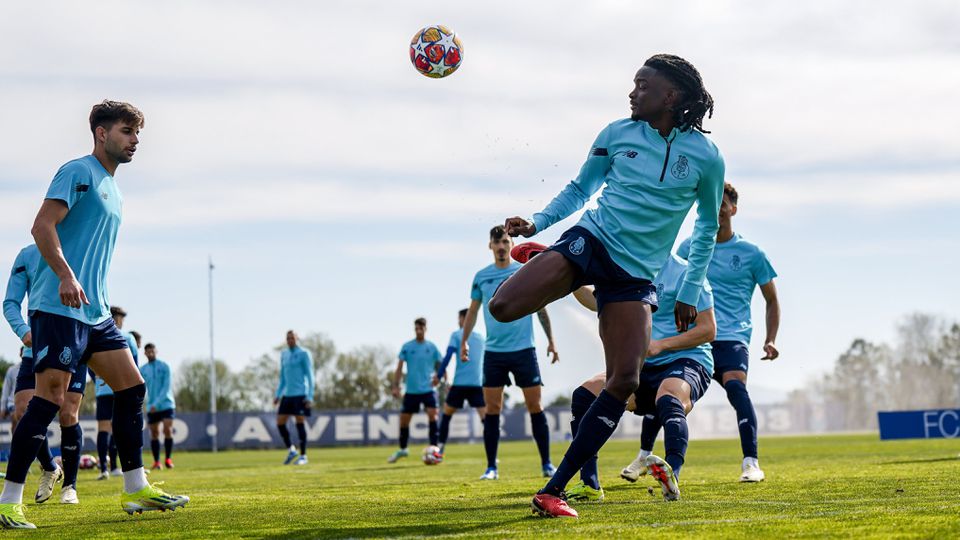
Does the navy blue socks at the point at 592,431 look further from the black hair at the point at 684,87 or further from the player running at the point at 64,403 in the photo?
the player running at the point at 64,403

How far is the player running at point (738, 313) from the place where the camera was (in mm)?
9992

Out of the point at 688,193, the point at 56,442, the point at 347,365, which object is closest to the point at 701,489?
the point at 688,193

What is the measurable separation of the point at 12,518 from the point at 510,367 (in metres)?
6.60

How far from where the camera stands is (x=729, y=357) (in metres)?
10.1

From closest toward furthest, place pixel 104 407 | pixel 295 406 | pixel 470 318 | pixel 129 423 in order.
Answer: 1. pixel 129 423
2. pixel 470 318
3. pixel 104 407
4. pixel 295 406

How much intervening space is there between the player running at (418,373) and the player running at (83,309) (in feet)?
44.5

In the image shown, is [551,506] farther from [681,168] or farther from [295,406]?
[295,406]

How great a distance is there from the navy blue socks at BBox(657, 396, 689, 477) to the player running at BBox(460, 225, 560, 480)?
4.19 m

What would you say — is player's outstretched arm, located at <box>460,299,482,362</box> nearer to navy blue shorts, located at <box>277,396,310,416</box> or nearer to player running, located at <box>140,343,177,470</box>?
navy blue shorts, located at <box>277,396,310,416</box>

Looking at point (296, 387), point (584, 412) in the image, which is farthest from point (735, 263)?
point (296, 387)

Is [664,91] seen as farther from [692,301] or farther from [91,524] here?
[91,524]

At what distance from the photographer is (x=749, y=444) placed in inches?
389

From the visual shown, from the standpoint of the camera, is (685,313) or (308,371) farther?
(308,371)

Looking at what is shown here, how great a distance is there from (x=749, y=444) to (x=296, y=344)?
42.2ft
